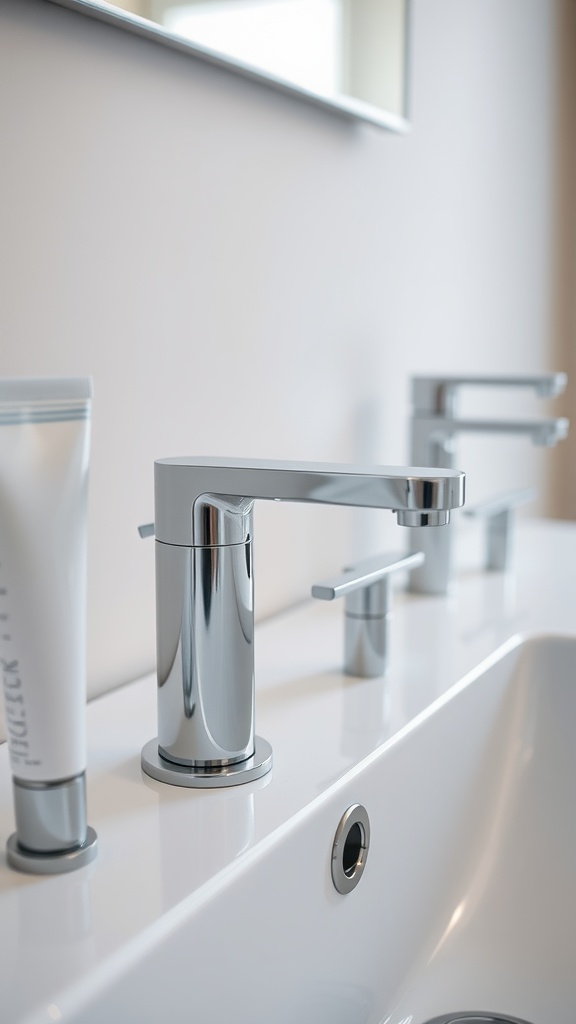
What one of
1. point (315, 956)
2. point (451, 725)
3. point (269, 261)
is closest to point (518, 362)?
point (269, 261)

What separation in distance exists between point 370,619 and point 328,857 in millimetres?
193

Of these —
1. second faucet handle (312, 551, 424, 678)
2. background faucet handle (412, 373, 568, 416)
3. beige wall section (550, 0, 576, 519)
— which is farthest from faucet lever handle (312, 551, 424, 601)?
beige wall section (550, 0, 576, 519)

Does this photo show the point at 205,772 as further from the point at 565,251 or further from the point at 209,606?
the point at 565,251

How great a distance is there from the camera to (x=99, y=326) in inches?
21.1

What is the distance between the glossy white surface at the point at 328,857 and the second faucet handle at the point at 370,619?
0.01 metres

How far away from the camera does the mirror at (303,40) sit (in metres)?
0.54

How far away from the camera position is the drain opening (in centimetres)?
44

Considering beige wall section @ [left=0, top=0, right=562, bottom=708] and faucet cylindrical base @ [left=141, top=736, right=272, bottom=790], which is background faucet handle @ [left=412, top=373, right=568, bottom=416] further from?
faucet cylindrical base @ [left=141, top=736, right=272, bottom=790]

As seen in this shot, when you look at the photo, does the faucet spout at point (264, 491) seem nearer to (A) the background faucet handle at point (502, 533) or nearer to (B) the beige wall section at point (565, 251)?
(A) the background faucet handle at point (502, 533)

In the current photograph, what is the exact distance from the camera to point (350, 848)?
46 centimetres

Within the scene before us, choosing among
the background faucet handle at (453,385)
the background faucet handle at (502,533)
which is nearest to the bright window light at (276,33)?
the background faucet handle at (453,385)

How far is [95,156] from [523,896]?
0.50m

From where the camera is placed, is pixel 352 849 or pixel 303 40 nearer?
pixel 352 849

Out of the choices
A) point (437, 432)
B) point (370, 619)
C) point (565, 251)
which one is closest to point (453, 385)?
point (437, 432)
